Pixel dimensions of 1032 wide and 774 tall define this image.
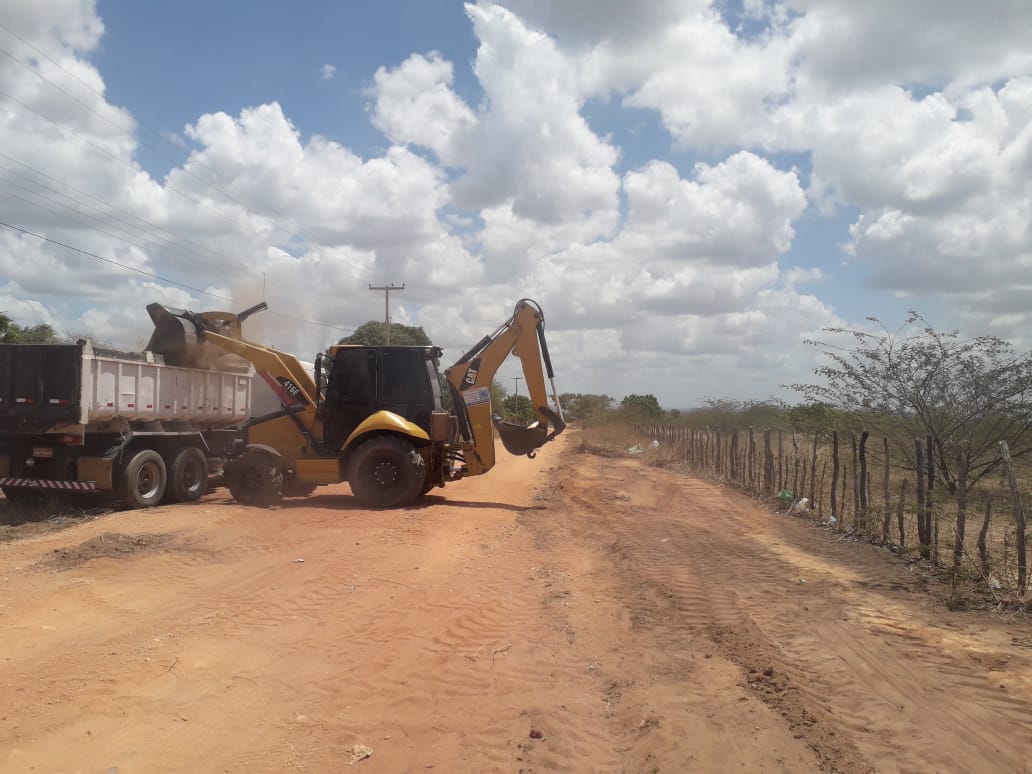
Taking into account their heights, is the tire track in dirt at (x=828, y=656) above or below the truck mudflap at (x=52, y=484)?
below

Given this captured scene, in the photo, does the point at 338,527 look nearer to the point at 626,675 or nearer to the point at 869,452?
the point at 626,675

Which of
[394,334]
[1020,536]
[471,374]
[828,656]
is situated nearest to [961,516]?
[1020,536]

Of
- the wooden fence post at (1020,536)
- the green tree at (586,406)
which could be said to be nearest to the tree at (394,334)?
the green tree at (586,406)

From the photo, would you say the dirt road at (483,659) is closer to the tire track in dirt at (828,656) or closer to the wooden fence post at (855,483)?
the tire track in dirt at (828,656)

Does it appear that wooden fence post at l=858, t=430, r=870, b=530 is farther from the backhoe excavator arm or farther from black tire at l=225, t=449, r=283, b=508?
black tire at l=225, t=449, r=283, b=508

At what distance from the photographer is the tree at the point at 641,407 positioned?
4528 centimetres

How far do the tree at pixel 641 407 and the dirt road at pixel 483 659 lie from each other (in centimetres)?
3580

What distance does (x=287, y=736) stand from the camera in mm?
Answer: 4094

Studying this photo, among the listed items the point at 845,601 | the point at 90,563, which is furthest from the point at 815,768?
the point at 90,563

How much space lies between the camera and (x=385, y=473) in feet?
39.7

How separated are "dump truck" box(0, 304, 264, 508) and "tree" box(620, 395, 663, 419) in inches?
1317

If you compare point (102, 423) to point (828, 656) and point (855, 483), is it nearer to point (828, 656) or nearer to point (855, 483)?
point (828, 656)

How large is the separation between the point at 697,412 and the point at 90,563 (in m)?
29.9

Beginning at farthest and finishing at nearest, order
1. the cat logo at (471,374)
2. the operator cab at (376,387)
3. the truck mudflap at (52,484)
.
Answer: the cat logo at (471,374) → the operator cab at (376,387) → the truck mudflap at (52,484)
